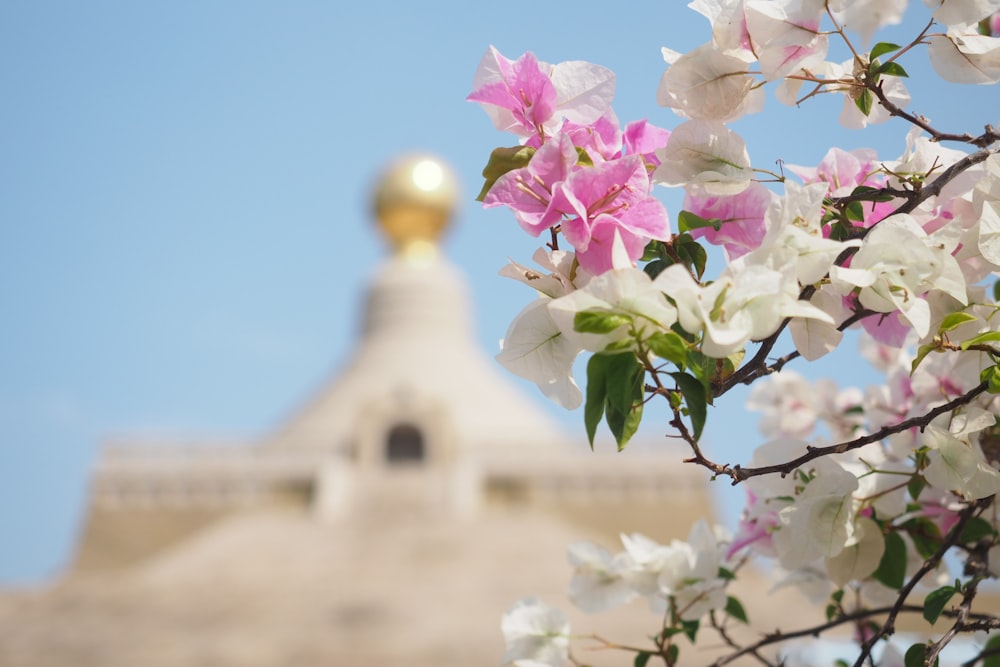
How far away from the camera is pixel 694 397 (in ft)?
4.00

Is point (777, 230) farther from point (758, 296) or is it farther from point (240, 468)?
point (240, 468)

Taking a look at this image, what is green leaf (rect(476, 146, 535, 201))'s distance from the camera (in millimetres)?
1398

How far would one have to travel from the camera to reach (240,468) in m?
19.7

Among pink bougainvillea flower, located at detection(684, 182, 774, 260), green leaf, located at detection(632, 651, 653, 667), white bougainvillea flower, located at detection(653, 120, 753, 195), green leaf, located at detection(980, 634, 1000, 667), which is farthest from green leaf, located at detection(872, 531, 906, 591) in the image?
white bougainvillea flower, located at detection(653, 120, 753, 195)

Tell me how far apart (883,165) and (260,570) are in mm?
13991

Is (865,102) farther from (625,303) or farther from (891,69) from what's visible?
(625,303)

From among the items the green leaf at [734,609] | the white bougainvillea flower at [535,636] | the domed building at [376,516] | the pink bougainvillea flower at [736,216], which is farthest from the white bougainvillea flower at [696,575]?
the domed building at [376,516]

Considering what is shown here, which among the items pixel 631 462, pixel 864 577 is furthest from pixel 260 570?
pixel 864 577

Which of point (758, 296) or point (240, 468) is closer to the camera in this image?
A: point (758, 296)

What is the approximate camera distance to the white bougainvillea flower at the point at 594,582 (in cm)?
194

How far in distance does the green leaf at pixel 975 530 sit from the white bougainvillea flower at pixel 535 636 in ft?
2.21

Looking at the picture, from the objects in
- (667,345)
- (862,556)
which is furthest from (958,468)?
(667,345)

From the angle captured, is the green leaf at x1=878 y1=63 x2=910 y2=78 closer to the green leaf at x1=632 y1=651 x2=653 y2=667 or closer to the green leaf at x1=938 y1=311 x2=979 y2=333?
the green leaf at x1=938 y1=311 x2=979 y2=333

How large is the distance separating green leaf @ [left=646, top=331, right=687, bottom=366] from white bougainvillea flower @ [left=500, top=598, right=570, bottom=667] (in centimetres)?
78
